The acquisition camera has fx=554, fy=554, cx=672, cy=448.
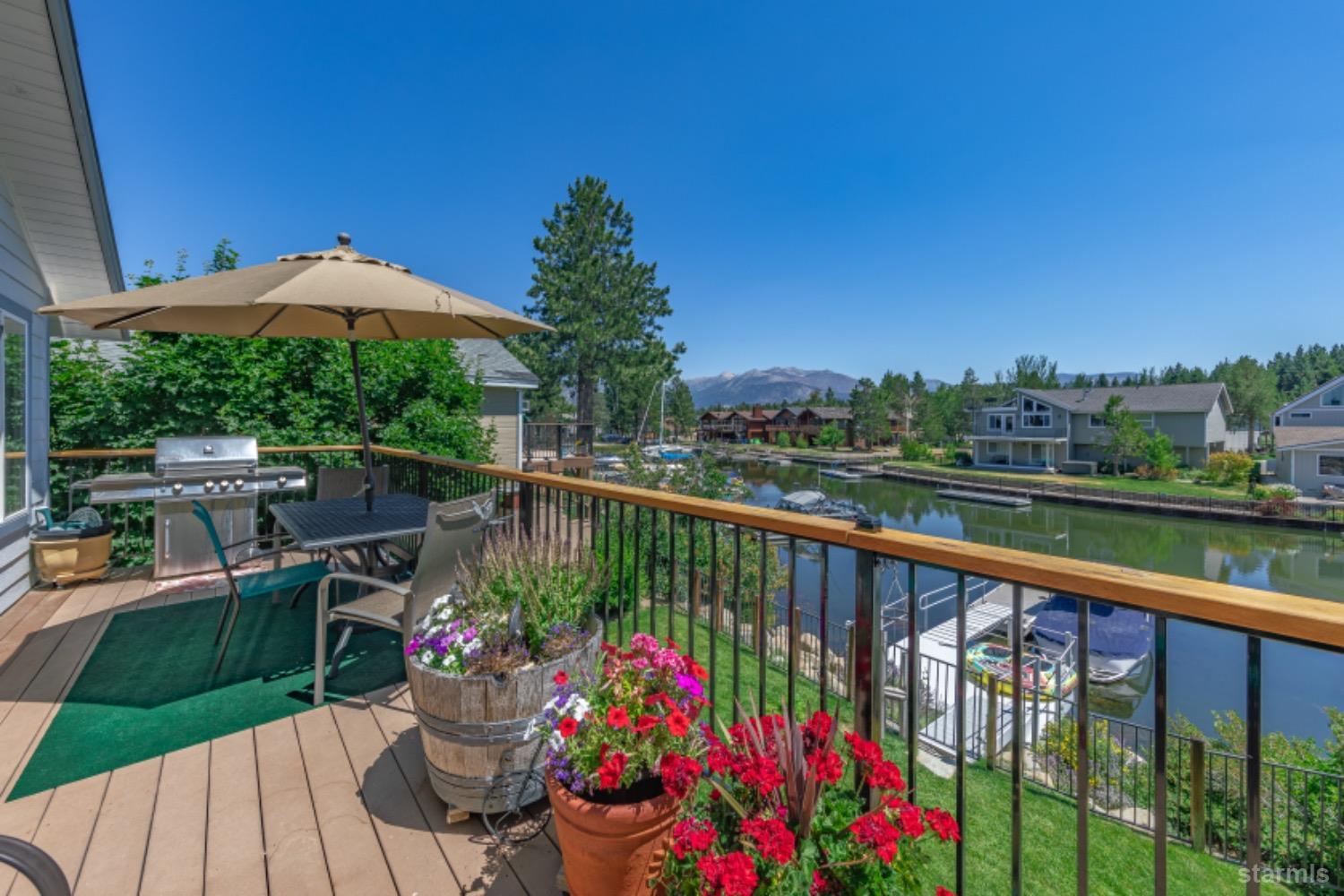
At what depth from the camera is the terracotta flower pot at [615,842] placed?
141 cm

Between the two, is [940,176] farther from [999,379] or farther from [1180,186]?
[999,379]

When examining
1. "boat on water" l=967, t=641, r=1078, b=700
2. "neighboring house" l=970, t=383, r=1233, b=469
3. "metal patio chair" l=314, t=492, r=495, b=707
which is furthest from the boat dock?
"metal patio chair" l=314, t=492, r=495, b=707

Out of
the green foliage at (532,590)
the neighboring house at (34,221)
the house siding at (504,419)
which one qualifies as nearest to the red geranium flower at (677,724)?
the green foliage at (532,590)

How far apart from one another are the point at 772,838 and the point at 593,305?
2609cm

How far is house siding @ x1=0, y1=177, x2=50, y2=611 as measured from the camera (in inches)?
156

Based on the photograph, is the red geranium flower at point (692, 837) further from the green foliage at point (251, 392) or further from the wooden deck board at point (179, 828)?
the green foliage at point (251, 392)

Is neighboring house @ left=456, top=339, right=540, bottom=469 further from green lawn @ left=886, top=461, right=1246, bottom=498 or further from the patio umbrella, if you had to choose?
green lawn @ left=886, top=461, right=1246, bottom=498

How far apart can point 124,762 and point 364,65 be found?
10280mm

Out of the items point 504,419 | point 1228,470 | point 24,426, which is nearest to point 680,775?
point 24,426

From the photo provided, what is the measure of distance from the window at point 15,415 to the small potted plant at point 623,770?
509 centimetres

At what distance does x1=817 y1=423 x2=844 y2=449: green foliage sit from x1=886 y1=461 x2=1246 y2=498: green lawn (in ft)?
59.7

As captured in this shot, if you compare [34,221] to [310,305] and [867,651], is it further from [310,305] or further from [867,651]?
[867,651]

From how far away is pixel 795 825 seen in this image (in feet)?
4.12

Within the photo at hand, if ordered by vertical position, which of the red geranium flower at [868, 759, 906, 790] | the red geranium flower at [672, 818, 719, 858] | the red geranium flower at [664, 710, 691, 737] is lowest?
the red geranium flower at [672, 818, 719, 858]
